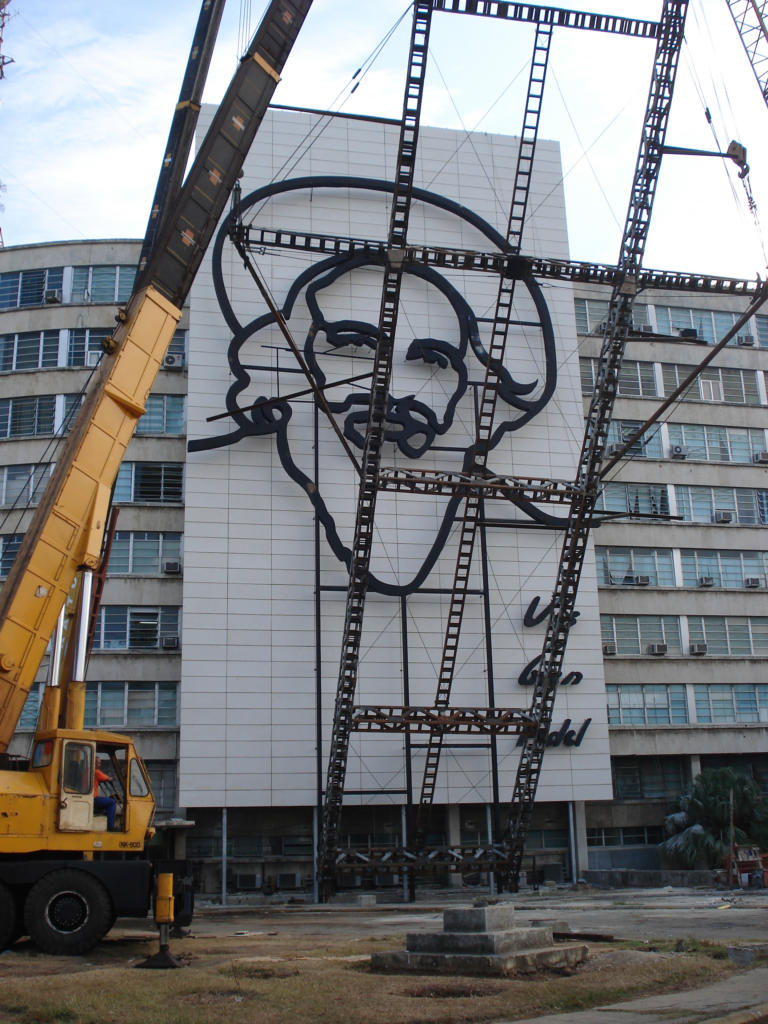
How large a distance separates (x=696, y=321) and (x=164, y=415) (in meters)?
24.5

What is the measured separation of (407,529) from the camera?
125 feet

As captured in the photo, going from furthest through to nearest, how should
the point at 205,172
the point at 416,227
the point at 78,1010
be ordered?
the point at 416,227 → the point at 205,172 → the point at 78,1010

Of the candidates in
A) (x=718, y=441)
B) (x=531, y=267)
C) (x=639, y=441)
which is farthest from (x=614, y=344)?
(x=718, y=441)

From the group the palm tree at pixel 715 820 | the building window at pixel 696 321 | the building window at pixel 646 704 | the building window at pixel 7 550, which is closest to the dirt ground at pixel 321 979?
the palm tree at pixel 715 820

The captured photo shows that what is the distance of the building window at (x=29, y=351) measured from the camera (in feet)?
135

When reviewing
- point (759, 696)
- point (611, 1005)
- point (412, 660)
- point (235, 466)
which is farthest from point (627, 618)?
point (611, 1005)

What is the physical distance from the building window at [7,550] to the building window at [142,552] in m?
3.52

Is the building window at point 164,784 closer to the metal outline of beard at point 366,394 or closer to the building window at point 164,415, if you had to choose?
the metal outline of beard at point 366,394

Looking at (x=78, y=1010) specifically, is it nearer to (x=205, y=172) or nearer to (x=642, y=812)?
(x=205, y=172)

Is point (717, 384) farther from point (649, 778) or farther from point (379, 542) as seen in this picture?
point (379, 542)

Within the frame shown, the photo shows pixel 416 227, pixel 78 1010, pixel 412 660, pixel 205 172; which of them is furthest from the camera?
pixel 416 227

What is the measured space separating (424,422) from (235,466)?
7.25 metres

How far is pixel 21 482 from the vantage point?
39.5 metres

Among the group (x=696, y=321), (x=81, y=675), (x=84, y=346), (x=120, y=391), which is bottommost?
(x=81, y=675)
